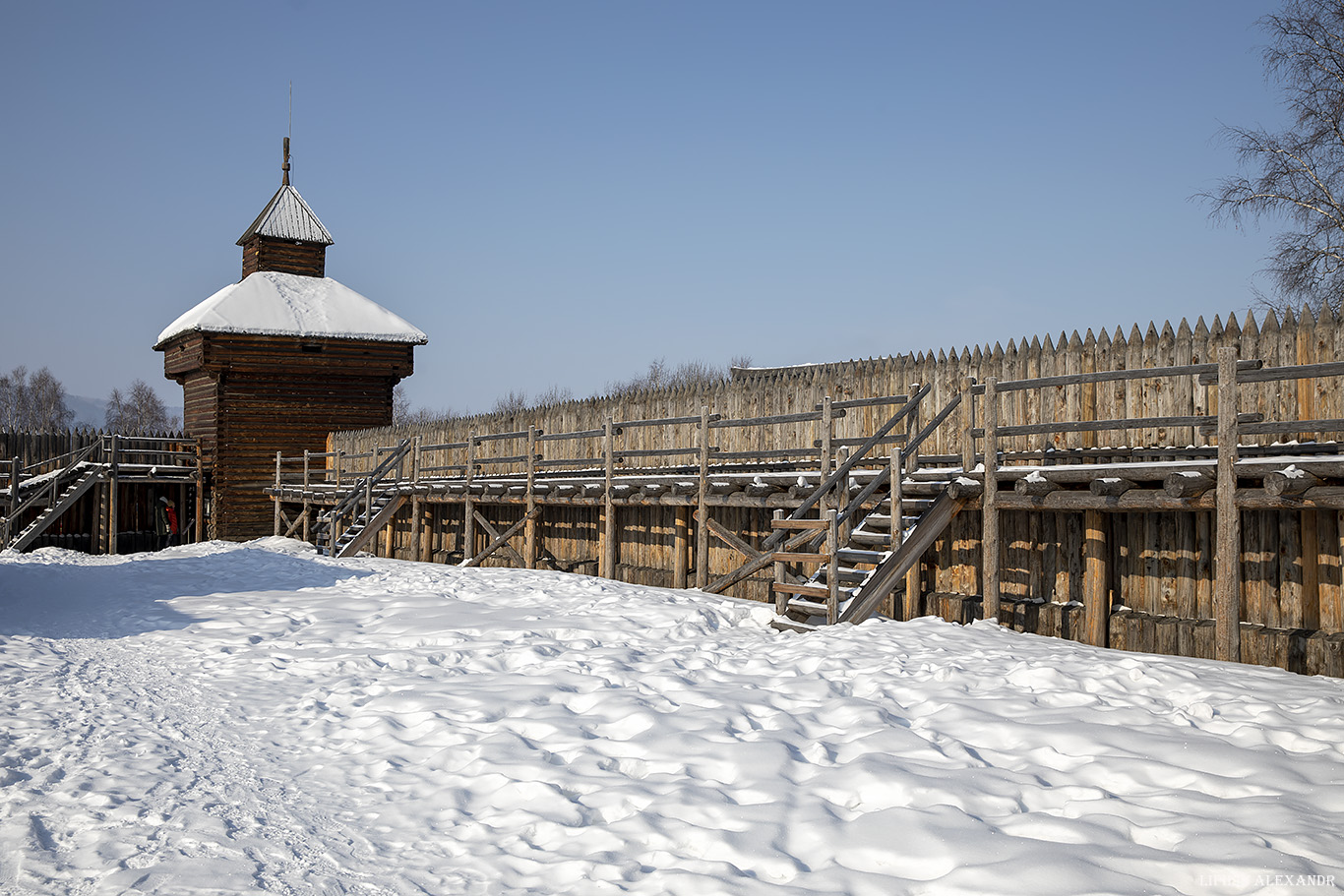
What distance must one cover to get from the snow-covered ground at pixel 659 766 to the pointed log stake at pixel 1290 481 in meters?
1.41

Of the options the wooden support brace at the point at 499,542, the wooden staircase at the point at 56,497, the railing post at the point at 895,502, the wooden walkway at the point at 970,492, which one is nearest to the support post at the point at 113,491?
the wooden staircase at the point at 56,497

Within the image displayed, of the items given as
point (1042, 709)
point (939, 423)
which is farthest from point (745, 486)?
point (1042, 709)

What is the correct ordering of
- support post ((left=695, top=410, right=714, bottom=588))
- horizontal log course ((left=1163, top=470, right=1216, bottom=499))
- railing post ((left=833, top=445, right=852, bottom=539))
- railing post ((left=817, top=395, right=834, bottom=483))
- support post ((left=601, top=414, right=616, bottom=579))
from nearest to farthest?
1. horizontal log course ((left=1163, top=470, right=1216, bottom=499))
2. railing post ((left=833, top=445, right=852, bottom=539))
3. railing post ((left=817, top=395, right=834, bottom=483))
4. support post ((left=695, top=410, right=714, bottom=588))
5. support post ((left=601, top=414, right=616, bottom=579))

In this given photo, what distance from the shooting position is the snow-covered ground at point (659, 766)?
436 cm

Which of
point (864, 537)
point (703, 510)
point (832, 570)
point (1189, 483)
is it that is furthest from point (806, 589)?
point (1189, 483)

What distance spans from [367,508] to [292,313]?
39.3ft

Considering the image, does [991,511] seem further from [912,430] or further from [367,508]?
[367,508]

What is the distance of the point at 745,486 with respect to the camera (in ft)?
43.3

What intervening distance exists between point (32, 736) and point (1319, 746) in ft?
25.3

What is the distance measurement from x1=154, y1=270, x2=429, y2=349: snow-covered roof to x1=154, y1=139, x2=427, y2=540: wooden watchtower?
0.04m

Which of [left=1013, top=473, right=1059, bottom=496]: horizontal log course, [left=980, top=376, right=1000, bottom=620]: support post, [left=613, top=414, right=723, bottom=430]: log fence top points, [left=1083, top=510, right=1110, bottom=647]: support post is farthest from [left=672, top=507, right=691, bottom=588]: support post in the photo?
[left=1083, top=510, right=1110, bottom=647]: support post

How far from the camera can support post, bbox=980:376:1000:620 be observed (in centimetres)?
997

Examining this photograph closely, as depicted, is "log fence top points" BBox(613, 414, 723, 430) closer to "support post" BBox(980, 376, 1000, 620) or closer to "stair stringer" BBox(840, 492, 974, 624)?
"stair stringer" BBox(840, 492, 974, 624)

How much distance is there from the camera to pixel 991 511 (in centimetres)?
997
